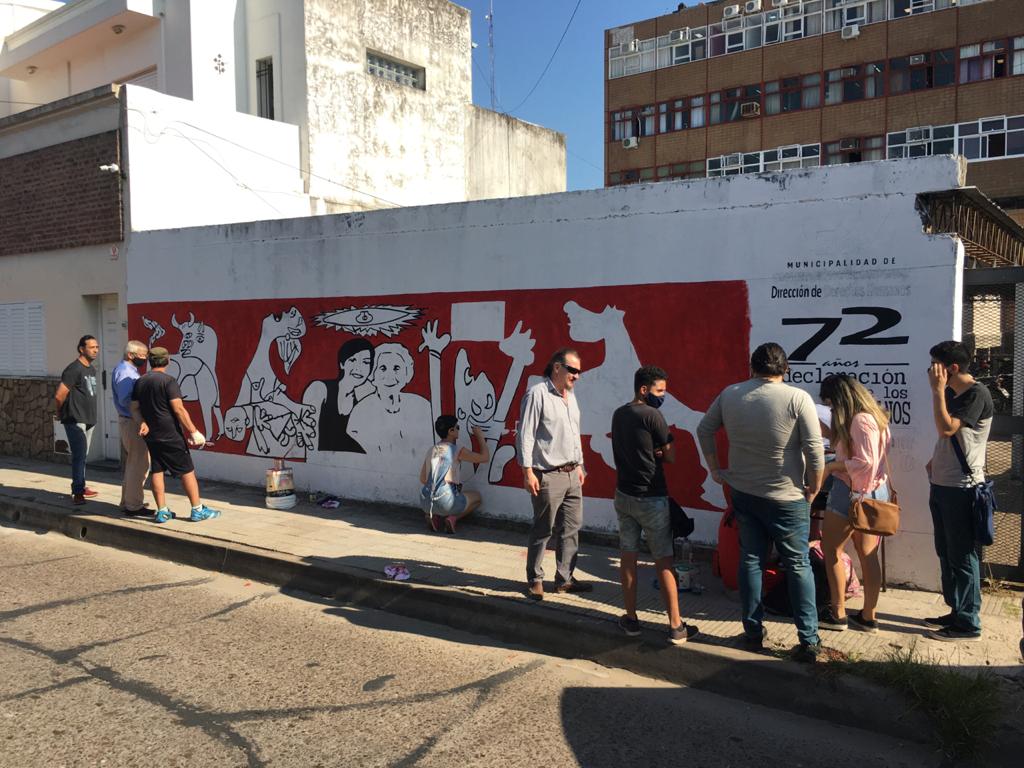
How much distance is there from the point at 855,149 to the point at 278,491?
29.8 metres

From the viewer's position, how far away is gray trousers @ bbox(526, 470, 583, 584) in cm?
549

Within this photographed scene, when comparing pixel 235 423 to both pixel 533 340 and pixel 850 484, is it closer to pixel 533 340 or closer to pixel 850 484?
pixel 533 340

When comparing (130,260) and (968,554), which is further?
(130,260)

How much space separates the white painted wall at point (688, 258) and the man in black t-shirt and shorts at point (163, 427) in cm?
150

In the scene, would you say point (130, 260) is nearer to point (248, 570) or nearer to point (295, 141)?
point (295, 141)

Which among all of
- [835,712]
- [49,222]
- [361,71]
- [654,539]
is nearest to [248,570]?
[654,539]

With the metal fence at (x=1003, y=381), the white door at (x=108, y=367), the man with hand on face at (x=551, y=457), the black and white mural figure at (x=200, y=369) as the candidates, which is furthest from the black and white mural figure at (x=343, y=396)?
the metal fence at (x=1003, y=381)

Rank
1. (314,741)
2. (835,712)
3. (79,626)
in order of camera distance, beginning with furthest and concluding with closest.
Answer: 1. (79,626)
2. (835,712)
3. (314,741)

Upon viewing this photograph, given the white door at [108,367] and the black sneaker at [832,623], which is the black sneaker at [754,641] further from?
the white door at [108,367]

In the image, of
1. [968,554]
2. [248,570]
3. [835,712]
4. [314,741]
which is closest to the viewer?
[314,741]

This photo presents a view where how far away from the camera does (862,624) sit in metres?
4.95

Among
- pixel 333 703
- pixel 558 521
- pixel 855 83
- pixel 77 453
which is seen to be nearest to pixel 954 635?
pixel 558 521

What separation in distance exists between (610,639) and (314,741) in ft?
6.25

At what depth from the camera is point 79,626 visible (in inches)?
216
